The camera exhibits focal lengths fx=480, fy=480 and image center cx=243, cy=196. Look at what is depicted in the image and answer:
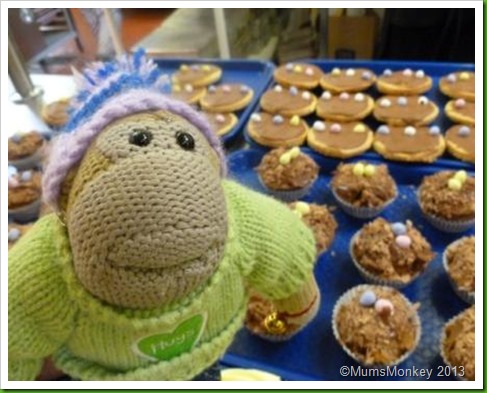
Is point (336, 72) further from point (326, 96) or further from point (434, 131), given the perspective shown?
point (434, 131)

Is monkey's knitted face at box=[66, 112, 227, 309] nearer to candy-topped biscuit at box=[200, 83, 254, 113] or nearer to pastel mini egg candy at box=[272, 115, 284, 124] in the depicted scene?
pastel mini egg candy at box=[272, 115, 284, 124]

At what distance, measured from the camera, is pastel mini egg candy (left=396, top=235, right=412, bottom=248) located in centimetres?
108

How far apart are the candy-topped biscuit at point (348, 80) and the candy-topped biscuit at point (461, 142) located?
401 millimetres

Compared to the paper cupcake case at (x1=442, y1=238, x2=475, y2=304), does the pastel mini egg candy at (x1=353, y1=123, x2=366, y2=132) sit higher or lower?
higher

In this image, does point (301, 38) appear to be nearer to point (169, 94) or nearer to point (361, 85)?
point (361, 85)

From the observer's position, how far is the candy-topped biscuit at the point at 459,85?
1634mm

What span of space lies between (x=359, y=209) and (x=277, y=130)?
42cm

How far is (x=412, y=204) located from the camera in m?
1.35

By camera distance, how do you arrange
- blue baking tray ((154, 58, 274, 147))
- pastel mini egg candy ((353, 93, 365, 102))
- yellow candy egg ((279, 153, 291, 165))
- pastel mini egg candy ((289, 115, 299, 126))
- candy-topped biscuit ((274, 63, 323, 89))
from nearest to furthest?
yellow candy egg ((279, 153, 291, 165)) → pastel mini egg candy ((289, 115, 299, 126)) → pastel mini egg candy ((353, 93, 365, 102)) → candy-topped biscuit ((274, 63, 323, 89)) → blue baking tray ((154, 58, 274, 147))

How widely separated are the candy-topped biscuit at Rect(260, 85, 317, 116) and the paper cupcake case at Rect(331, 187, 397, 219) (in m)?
0.45

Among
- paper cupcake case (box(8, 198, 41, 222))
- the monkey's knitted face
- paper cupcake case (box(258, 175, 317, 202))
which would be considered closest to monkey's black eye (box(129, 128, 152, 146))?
the monkey's knitted face

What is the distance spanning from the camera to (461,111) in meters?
1.58

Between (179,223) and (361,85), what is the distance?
1426mm

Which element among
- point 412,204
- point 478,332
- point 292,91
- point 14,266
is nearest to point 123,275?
point 14,266
